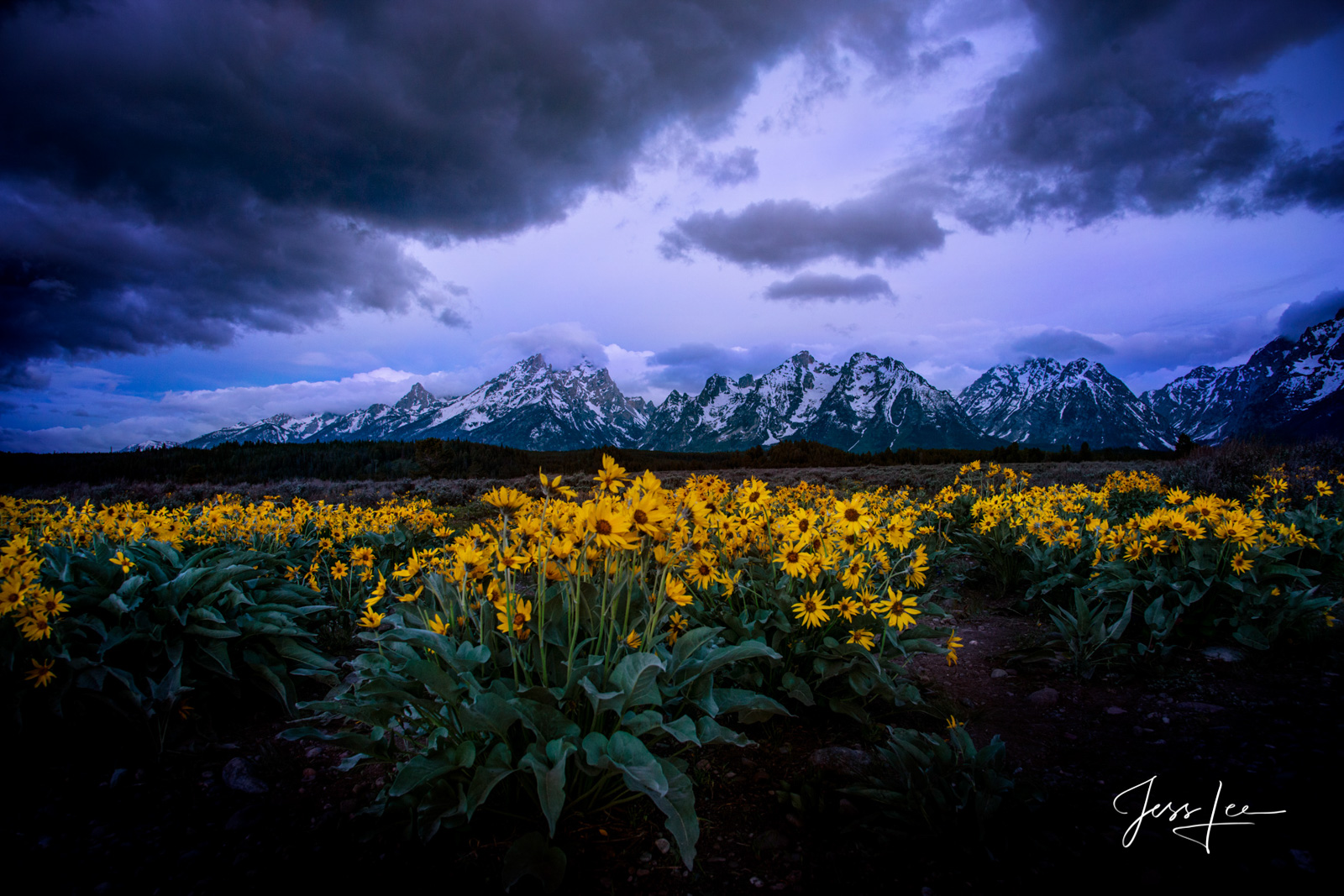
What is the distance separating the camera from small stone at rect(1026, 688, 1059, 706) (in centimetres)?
367

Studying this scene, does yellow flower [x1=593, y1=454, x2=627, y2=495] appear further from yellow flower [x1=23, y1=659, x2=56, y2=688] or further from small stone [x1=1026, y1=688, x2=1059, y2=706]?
small stone [x1=1026, y1=688, x2=1059, y2=706]

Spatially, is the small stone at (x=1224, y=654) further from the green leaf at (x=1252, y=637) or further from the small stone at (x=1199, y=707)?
the small stone at (x=1199, y=707)

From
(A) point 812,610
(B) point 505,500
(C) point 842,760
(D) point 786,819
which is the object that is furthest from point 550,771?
(A) point 812,610

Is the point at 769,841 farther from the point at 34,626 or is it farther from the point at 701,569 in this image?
the point at 34,626

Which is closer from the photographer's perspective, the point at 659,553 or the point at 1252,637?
the point at 659,553

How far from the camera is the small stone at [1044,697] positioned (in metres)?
3.67

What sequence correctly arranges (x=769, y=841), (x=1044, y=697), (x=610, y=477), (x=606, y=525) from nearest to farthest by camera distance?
(x=606, y=525) → (x=769, y=841) → (x=610, y=477) → (x=1044, y=697)

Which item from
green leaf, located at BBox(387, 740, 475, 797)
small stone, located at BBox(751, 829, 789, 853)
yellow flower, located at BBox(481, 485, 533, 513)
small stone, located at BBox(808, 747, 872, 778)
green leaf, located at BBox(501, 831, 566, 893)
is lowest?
small stone, located at BBox(751, 829, 789, 853)

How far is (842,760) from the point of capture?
2.91 meters

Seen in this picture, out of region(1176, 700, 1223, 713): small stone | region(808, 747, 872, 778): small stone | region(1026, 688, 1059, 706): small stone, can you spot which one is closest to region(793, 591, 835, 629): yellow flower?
region(808, 747, 872, 778): small stone

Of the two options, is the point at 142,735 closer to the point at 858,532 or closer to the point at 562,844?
the point at 562,844

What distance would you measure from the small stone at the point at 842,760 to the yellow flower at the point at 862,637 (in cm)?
59

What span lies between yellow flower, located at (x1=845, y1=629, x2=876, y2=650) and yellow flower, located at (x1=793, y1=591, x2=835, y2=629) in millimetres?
181
